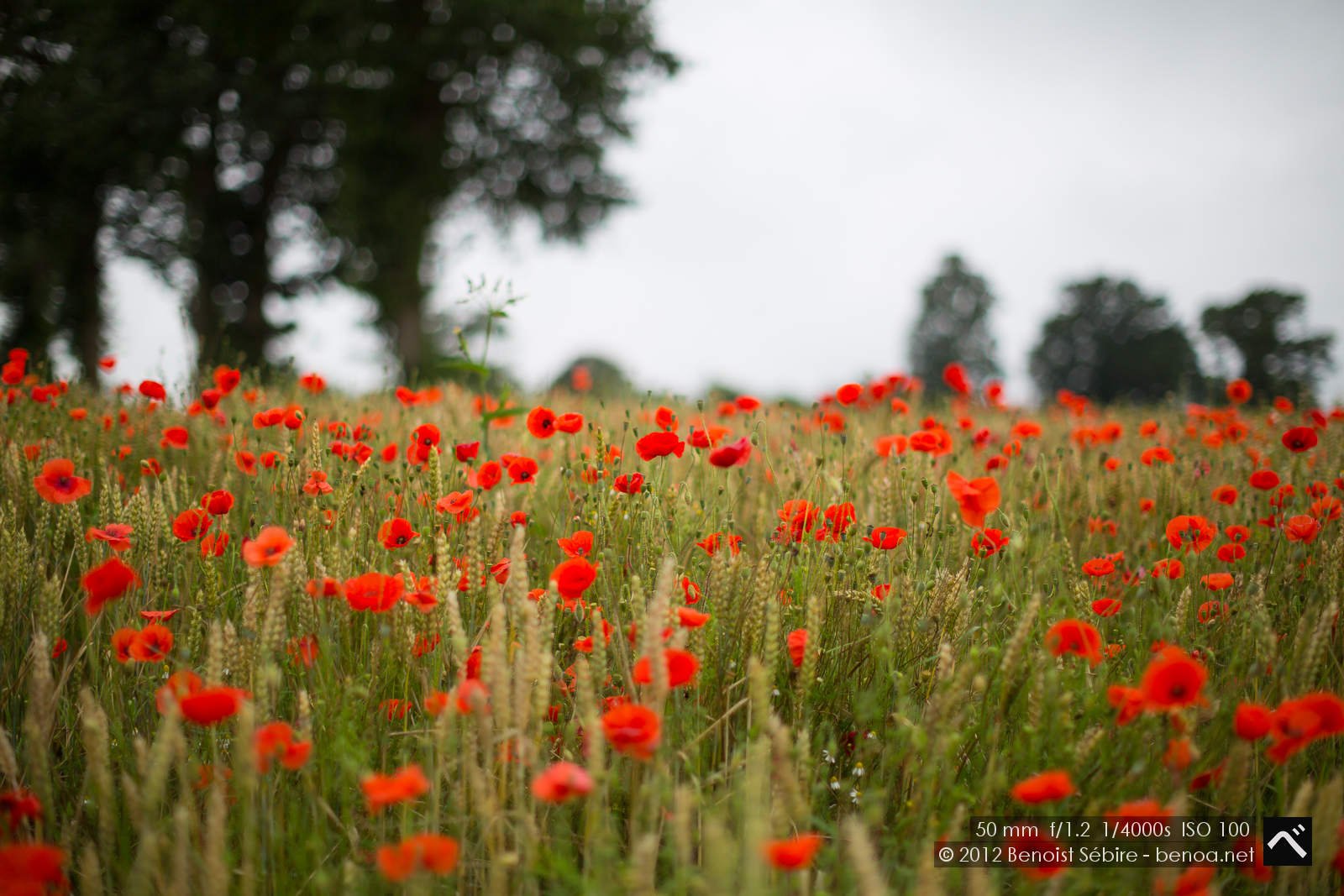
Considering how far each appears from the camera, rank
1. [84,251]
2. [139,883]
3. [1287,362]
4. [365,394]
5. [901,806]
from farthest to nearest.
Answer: [1287,362] < [84,251] < [365,394] < [901,806] < [139,883]

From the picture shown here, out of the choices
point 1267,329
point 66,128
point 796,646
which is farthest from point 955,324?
point 796,646

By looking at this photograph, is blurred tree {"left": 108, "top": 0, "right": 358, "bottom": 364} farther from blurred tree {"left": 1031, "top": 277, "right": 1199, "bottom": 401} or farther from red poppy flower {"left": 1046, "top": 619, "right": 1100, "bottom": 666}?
blurred tree {"left": 1031, "top": 277, "right": 1199, "bottom": 401}

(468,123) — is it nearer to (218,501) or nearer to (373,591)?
(218,501)

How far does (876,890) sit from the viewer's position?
2.41 ft

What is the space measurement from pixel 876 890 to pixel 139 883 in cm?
88

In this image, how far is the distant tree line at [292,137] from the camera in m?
11.1

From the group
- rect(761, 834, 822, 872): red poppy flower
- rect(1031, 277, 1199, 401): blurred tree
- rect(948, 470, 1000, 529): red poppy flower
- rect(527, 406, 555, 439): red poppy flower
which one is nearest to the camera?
rect(761, 834, 822, 872): red poppy flower

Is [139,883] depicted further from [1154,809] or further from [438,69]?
[438,69]

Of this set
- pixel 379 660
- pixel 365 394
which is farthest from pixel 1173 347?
pixel 379 660

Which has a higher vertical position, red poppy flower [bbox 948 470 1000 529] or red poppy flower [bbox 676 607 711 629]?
red poppy flower [bbox 948 470 1000 529]

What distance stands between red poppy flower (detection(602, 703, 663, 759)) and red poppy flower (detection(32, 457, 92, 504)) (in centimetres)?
149

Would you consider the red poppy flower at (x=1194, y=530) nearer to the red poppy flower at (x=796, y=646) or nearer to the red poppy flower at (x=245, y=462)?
the red poppy flower at (x=796, y=646)

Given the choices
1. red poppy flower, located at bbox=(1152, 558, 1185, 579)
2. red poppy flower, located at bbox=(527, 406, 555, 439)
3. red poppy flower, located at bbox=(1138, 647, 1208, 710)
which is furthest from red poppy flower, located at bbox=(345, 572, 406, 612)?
red poppy flower, located at bbox=(1152, 558, 1185, 579)

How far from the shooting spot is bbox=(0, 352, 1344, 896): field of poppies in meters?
1.03
